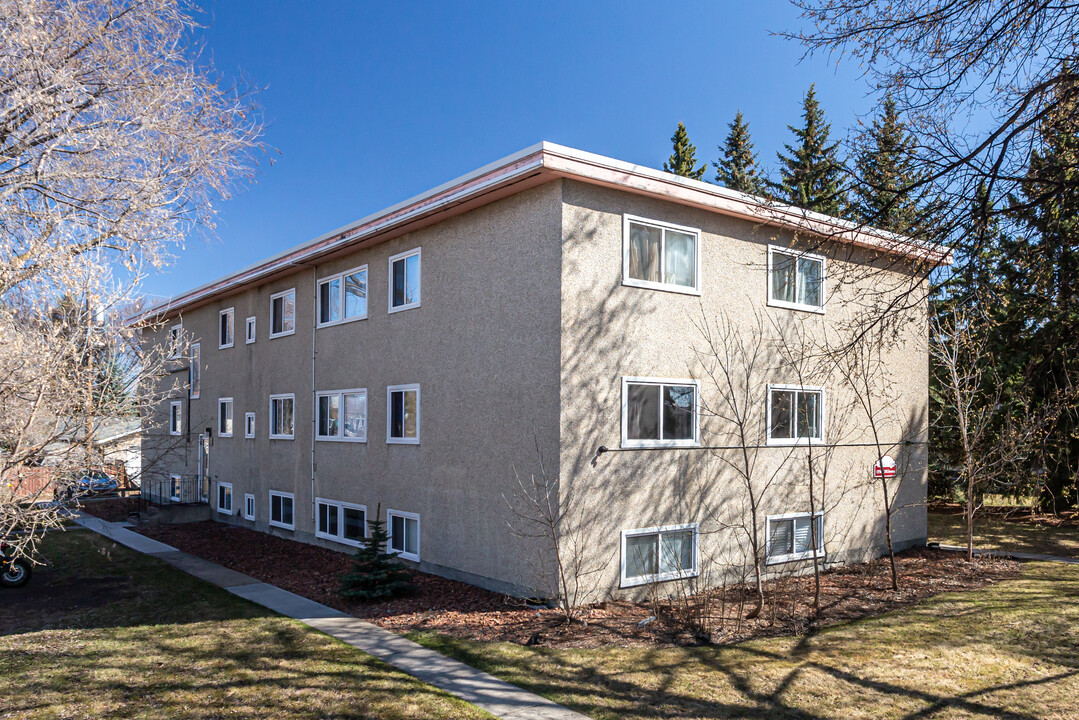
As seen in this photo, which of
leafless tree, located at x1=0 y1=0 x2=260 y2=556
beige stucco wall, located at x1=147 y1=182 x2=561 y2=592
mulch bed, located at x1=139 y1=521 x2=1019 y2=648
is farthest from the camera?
beige stucco wall, located at x1=147 y1=182 x2=561 y2=592

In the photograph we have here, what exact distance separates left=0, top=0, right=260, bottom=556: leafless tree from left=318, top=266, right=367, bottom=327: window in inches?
271

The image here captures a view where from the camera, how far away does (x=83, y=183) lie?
739 centimetres

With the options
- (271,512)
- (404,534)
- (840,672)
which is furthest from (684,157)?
(840,672)

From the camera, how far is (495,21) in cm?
1623

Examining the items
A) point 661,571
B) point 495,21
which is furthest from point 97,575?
point 495,21

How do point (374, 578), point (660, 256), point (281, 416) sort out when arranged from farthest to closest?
1. point (281, 416)
2. point (660, 256)
3. point (374, 578)

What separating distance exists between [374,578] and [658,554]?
14.1ft

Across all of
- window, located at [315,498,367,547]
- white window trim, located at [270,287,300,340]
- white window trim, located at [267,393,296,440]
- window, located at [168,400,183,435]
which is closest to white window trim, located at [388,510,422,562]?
window, located at [315,498,367,547]

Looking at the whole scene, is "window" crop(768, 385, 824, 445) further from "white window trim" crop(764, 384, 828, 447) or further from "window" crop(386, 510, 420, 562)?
"window" crop(386, 510, 420, 562)

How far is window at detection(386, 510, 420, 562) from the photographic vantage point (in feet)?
42.5

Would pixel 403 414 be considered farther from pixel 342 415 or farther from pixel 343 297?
pixel 343 297

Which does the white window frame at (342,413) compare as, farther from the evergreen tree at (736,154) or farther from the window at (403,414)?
the evergreen tree at (736,154)

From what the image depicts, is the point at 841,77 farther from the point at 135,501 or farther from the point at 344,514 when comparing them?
the point at 135,501

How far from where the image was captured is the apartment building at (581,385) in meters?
10.5
